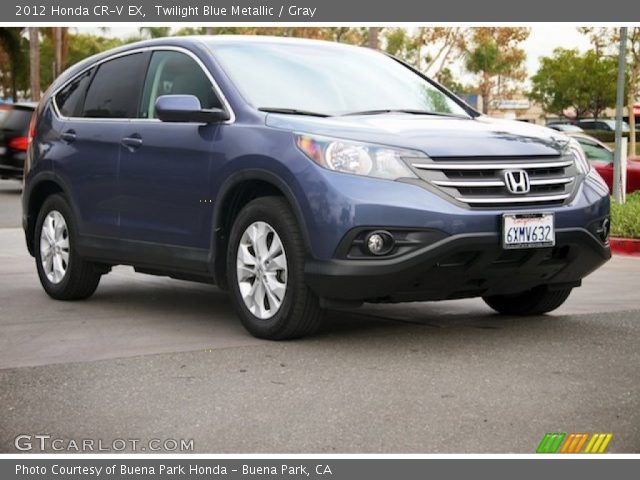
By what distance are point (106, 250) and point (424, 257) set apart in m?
2.68

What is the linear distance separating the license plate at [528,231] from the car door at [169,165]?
5.80 ft

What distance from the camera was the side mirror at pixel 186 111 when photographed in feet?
23.7

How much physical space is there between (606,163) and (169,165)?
13.4 meters

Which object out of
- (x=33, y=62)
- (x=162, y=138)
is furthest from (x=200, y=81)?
(x=33, y=62)

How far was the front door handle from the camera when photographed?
7.88 meters

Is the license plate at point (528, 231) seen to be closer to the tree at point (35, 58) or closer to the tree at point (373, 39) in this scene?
the tree at point (373, 39)

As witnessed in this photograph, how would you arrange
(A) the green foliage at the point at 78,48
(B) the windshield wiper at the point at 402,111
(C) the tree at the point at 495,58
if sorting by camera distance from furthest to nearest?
1. (A) the green foliage at the point at 78,48
2. (C) the tree at the point at 495,58
3. (B) the windshield wiper at the point at 402,111

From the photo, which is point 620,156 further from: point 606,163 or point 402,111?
point 402,111

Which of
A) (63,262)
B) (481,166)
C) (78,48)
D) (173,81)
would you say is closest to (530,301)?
(481,166)

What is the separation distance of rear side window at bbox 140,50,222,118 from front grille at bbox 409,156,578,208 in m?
1.70

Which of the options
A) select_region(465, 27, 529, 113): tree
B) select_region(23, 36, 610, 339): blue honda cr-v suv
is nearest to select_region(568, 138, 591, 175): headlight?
select_region(23, 36, 610, 339): blue honda cr-v suv

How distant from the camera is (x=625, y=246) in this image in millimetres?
12773

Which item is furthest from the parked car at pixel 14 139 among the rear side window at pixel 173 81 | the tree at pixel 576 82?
the tree at pixel 576 82
